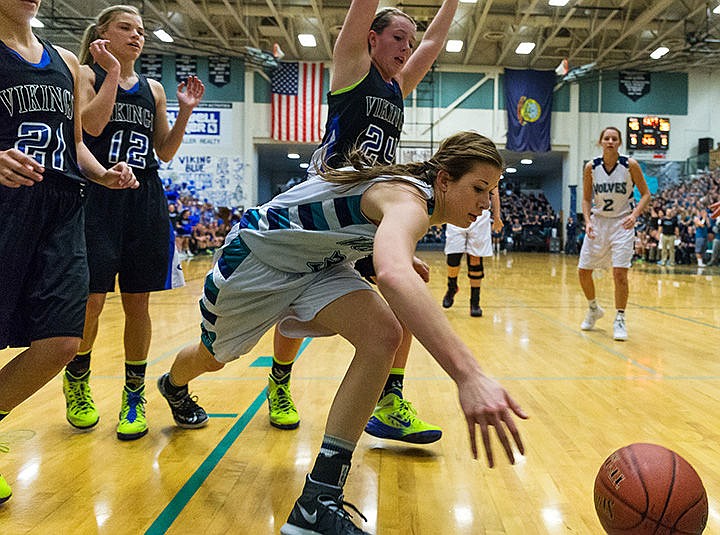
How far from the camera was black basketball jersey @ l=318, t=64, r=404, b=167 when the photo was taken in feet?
8.21

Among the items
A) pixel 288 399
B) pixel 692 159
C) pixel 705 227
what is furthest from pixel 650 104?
pixel 288 399

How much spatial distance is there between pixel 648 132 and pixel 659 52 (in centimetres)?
318

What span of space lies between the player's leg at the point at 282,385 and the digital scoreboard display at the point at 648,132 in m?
21.8

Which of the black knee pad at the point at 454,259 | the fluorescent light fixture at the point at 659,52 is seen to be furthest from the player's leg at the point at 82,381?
the fluorescent light fixture at the point at 659,52

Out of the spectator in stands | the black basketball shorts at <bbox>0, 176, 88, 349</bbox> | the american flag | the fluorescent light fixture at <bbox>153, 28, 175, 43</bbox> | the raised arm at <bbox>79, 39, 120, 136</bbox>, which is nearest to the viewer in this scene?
the black basketball shorts at <bbox>0, 176, 88, 349</bbox>

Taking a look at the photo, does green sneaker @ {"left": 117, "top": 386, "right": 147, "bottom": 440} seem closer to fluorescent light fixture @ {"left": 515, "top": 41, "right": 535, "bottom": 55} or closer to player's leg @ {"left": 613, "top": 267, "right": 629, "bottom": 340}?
player's leg @ {"left": 613, "top": 267, "right": 629, "bottom": 340}

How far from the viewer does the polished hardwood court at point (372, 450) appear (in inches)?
75.7

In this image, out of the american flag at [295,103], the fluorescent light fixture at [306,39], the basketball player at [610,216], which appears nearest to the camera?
the basketball player at [610,216]

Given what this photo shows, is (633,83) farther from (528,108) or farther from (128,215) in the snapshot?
(128,215)

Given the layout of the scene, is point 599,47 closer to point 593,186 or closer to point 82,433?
point 593,186

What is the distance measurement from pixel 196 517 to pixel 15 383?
698 millimetres

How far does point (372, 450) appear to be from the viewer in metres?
2.59

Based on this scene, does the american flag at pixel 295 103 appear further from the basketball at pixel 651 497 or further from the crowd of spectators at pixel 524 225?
the basketball at pixel 651 497

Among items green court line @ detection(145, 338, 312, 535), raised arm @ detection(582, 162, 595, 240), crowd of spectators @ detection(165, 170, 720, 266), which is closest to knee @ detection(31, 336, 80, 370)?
Result: green court line @ detection(145, 338, 312, 535)
